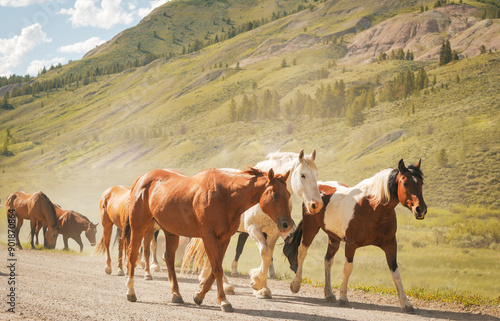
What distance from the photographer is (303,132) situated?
81500mm

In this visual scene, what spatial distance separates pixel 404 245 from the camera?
3216 centimetres

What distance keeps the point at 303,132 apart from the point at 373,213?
72667 millimetres

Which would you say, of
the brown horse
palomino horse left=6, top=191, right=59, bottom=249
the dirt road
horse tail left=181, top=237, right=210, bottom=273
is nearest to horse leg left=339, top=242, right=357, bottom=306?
the dirt road

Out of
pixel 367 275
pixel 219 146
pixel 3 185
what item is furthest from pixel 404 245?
pixel 3 185

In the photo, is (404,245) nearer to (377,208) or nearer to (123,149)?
(377,208)

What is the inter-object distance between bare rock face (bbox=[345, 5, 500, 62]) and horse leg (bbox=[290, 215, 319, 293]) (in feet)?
295

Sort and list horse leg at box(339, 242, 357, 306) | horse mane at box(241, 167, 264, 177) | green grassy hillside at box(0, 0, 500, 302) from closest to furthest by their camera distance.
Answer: horse mane at box(241, 167, 264, 177), horse leg at box(339, 242, 357, 306), green grassy hillside at box(0, 0, 500, 302)

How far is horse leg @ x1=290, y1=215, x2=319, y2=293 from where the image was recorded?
10.7 meters

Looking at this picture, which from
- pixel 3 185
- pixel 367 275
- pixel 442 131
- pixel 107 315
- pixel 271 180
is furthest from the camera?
pixel 3 185

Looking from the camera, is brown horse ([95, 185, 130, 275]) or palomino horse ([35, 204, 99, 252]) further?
palomino horse ([35, 204, 99, 252])

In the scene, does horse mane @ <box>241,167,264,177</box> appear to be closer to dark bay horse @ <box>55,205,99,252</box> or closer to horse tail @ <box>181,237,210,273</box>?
horse tail @ <box>181,237,210,273</box>

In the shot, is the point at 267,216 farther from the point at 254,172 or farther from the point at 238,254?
the point at 238,254

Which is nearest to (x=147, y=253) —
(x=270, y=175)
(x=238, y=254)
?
(x=238, y=254)

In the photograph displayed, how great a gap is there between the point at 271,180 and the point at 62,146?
157584 millimetres
